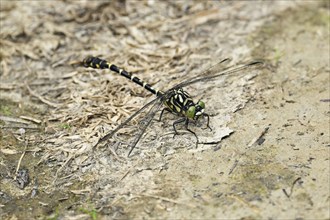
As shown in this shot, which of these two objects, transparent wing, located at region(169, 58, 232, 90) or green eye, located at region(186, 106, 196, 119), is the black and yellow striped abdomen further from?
green eye, located at region(186, 106, 196, 119)

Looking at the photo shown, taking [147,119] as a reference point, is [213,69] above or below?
above

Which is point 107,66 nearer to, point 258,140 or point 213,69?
point 213,69

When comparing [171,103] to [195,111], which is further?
[171,103]

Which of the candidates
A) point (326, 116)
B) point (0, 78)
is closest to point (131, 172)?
point (326, 116)

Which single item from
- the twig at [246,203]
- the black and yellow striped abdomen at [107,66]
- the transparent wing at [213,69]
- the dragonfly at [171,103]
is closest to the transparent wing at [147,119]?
the dragonfly at [171,103]

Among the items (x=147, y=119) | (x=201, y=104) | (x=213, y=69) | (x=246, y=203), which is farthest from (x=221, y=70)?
(x=246, y=203)

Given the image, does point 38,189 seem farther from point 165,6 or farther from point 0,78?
point 165,6

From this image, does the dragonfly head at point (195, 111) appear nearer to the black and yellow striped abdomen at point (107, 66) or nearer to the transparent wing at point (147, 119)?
the transparent wing at point (147, 119)

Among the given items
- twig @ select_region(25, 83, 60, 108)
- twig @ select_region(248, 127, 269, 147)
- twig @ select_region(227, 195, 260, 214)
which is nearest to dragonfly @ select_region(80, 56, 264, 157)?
twig @ select_region(248, 127, 269, 147)
